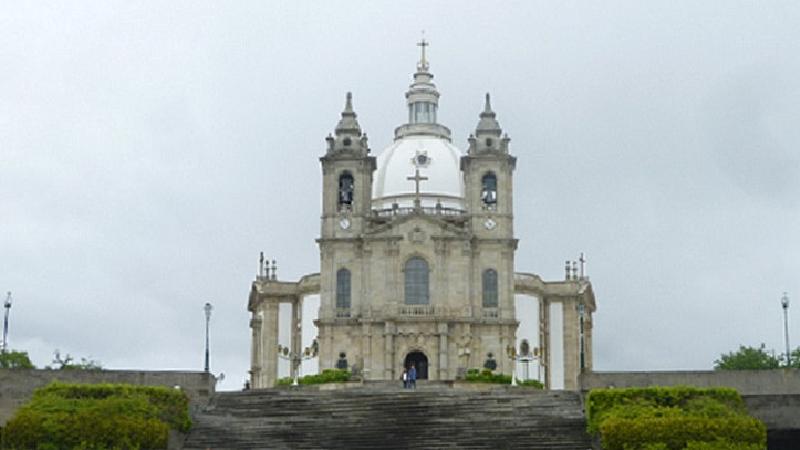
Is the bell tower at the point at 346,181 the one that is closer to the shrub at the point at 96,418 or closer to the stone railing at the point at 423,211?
the stone railing at the point at 423,211

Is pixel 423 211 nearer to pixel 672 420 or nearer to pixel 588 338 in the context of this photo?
pixel 588 338

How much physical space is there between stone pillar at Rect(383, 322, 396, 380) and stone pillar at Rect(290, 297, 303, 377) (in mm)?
5959

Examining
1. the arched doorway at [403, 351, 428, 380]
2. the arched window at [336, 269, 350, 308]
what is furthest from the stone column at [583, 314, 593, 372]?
the arched window at [336, 269, 350, 308]

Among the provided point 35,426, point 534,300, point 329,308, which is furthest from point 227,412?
point 534,300

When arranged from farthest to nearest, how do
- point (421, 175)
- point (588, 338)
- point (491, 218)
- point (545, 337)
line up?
point (588, 338) → point (421, 175) → point (545, 337) → point (491, 218)

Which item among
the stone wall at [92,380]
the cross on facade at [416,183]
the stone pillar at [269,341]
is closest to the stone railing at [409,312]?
the cross on facade at [416,183]

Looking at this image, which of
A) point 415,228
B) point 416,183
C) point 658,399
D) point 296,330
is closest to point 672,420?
point 658,399

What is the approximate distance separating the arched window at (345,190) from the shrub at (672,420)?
3628 centimetres

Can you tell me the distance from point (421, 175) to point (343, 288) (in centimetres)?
1023

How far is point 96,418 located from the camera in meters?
37.6

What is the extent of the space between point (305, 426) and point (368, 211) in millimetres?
34190

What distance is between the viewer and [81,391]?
130 feet

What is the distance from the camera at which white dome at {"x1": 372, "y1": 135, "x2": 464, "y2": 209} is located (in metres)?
80.1

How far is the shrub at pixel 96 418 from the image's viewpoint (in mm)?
37000
